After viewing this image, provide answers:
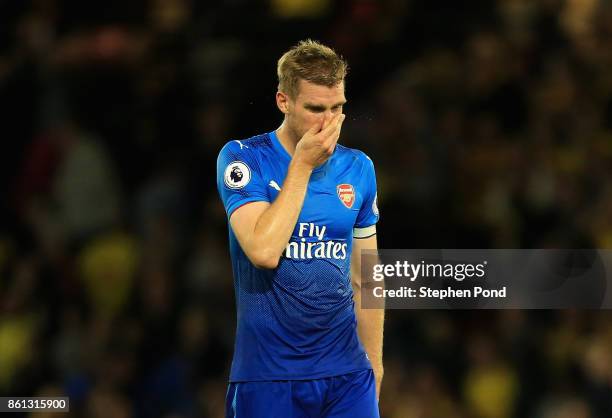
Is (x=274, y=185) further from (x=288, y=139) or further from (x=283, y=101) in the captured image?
(x=283, y=101)

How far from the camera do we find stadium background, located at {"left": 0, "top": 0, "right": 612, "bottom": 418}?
827 centimetres

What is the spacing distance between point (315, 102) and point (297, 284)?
2.28 feet

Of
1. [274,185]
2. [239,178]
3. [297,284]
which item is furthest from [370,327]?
[239,178]

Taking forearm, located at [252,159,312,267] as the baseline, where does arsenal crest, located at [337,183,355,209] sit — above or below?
above

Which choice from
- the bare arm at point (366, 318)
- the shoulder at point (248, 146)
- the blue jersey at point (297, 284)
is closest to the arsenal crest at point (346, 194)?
the blue jersey at point (297, 284)

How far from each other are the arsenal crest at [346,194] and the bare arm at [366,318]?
0.76ft

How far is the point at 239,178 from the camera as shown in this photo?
14.2 feet

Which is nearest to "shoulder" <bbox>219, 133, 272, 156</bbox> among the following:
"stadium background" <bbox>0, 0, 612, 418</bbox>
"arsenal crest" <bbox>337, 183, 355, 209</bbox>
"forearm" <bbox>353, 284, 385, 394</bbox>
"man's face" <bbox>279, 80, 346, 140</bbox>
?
"man's face" <bbox>279, 80, 346, 140</bbox>

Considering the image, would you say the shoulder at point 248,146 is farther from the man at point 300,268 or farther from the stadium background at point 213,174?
the stadium background at point 213,174

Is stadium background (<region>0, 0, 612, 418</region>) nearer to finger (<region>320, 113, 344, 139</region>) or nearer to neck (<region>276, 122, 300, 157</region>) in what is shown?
neck (<region>276, 122, 300, 157</region>)

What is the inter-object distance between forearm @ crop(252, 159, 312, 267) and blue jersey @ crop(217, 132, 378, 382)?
0.16 meters

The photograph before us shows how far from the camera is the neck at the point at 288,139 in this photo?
14.5 ft

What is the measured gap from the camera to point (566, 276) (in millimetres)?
8102

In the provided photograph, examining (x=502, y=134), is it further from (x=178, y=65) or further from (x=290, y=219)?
(x=290, y=219)
